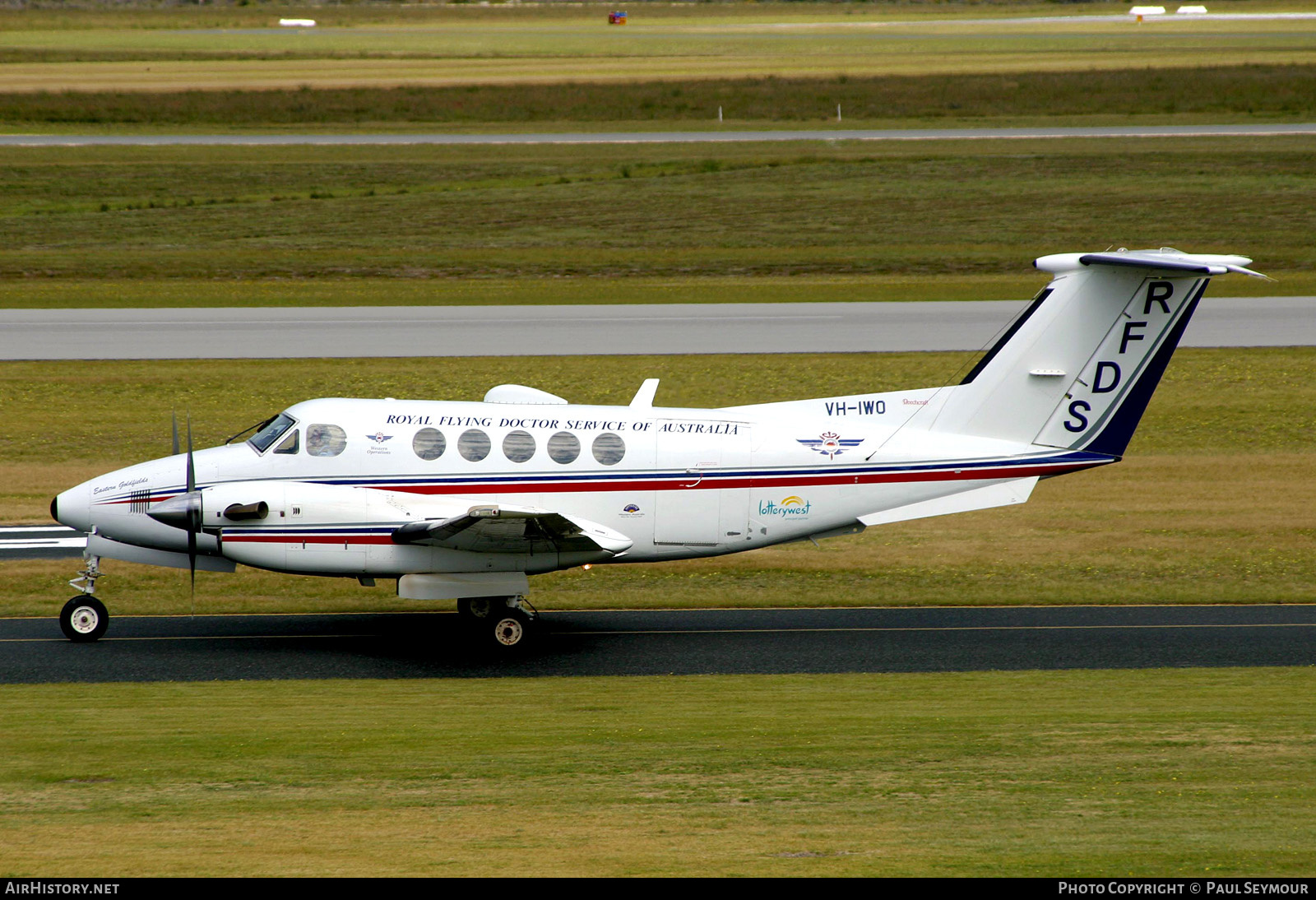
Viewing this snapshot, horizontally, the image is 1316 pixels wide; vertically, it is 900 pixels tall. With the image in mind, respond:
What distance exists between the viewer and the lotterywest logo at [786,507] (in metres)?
17.5

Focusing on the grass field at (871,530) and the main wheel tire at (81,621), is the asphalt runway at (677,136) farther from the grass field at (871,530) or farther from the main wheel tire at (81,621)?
the main wheel tire at (81,621)

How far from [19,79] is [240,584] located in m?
82.2

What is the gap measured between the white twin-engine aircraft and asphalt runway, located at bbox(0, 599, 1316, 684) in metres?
0.72

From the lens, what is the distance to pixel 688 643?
17.4 meters

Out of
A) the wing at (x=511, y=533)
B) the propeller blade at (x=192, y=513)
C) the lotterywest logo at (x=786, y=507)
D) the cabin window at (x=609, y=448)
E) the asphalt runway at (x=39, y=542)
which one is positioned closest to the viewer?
the wing at (x=511, y=533)

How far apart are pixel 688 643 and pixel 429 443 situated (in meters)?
4.22

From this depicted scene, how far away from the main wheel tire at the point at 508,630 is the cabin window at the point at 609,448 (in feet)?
7.35

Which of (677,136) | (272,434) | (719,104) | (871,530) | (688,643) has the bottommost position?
(688,643)

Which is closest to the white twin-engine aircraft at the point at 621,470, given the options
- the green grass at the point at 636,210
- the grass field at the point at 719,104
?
the green grass at the point at 636,210

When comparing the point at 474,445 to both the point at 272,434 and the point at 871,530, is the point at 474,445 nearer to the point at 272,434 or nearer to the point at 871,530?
the point at 272,434

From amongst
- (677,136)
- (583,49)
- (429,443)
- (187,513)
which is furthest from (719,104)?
(187,513)

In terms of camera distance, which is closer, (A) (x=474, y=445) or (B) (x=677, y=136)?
(A) (x=474, y=445)

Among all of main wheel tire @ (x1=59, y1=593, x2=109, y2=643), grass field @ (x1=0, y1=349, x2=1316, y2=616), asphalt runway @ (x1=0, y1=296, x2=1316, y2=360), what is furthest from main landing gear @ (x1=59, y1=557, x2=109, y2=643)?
asphalt runway @ (x1=0, y1=296, x2=1316, y2=360)

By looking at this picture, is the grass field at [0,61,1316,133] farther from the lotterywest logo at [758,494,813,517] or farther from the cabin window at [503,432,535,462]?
the cabin window at [503,432,535,462]
